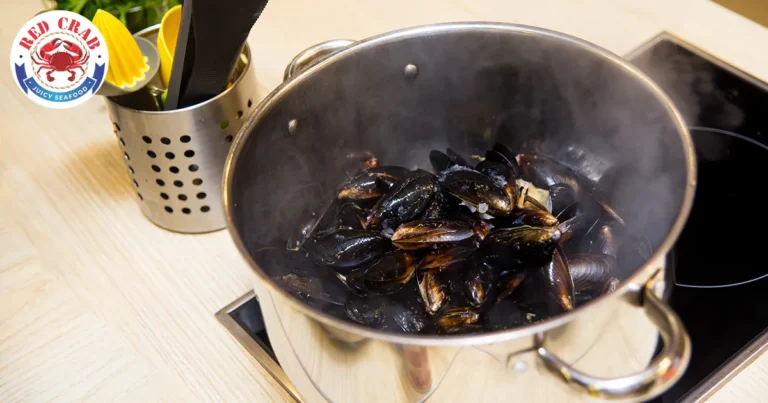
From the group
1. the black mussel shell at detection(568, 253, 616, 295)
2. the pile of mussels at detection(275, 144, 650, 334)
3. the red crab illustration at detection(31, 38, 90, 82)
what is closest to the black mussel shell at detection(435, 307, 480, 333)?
the pile of mussels at detection(275, 144, 650, 334)

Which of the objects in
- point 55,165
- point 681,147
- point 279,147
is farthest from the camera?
point 55,165

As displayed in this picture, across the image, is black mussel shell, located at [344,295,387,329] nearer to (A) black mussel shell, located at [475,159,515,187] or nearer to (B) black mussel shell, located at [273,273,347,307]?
(B) black mussel shell, located at [273,273,347,307]

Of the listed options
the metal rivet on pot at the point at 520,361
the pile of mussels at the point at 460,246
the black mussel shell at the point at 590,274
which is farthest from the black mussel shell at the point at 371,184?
the metal rivet on pot at the point at 520,361

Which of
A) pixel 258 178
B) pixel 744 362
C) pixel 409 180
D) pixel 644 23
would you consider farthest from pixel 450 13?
pixel 744 362

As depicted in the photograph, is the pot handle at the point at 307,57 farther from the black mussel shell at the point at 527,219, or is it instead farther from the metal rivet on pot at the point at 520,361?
the metal rivet on pot at the point at 520,361

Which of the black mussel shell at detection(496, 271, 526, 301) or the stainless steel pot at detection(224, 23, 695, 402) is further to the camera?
the black mussel shell at detection(496, 271, 526, 301)

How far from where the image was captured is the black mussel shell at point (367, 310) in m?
0.58

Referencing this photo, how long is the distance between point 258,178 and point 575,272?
0.31 metres

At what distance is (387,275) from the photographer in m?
0.60

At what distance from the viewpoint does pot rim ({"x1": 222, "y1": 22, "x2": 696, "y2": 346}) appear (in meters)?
0.39

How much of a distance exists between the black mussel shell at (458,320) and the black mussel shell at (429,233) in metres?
0.08

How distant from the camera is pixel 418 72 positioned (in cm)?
69

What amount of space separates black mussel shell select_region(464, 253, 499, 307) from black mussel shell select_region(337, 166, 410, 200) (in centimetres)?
14

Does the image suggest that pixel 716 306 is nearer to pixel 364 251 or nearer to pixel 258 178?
pixel 364 251
